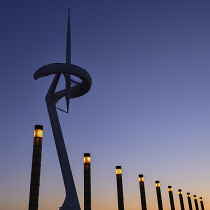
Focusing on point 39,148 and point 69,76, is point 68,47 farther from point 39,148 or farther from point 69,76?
point 39,148

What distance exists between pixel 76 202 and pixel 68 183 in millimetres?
1637

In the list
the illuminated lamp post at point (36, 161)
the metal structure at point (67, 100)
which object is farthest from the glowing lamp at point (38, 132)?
the metal structure at point (67, 100)

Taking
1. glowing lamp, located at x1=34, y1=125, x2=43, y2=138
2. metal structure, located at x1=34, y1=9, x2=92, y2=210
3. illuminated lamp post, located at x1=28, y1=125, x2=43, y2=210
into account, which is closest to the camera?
illuminated lamp post, located at x1=28, y1=125, x2=43, y2=210

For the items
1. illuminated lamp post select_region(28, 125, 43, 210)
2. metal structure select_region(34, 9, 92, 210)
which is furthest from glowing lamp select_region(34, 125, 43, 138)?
metal structure select_region(34, 9, 92, 210)

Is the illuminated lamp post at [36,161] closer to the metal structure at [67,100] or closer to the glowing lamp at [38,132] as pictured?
the glowing lamp at [38,132]

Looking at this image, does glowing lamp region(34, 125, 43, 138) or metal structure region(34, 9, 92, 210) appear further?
metal structure region(34, 9, 92, 210)

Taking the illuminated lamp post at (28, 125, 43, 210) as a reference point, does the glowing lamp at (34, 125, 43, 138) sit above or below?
above

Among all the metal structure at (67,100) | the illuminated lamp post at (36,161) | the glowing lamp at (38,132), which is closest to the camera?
the illuminated lamp post at (36,161)

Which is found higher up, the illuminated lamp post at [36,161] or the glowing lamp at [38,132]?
the glowing lamp at [38,132]

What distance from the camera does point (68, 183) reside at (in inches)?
924

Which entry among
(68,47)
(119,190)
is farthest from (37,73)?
(119,190)

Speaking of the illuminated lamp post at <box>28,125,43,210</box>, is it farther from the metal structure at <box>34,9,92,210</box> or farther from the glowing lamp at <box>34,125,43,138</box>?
the metal structure at <box>34,9,92,210</box>

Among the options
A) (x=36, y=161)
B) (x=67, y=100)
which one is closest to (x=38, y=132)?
(x=36, y=161)

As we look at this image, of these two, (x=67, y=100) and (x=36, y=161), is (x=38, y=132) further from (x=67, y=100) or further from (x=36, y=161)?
(x=67, y=100)
